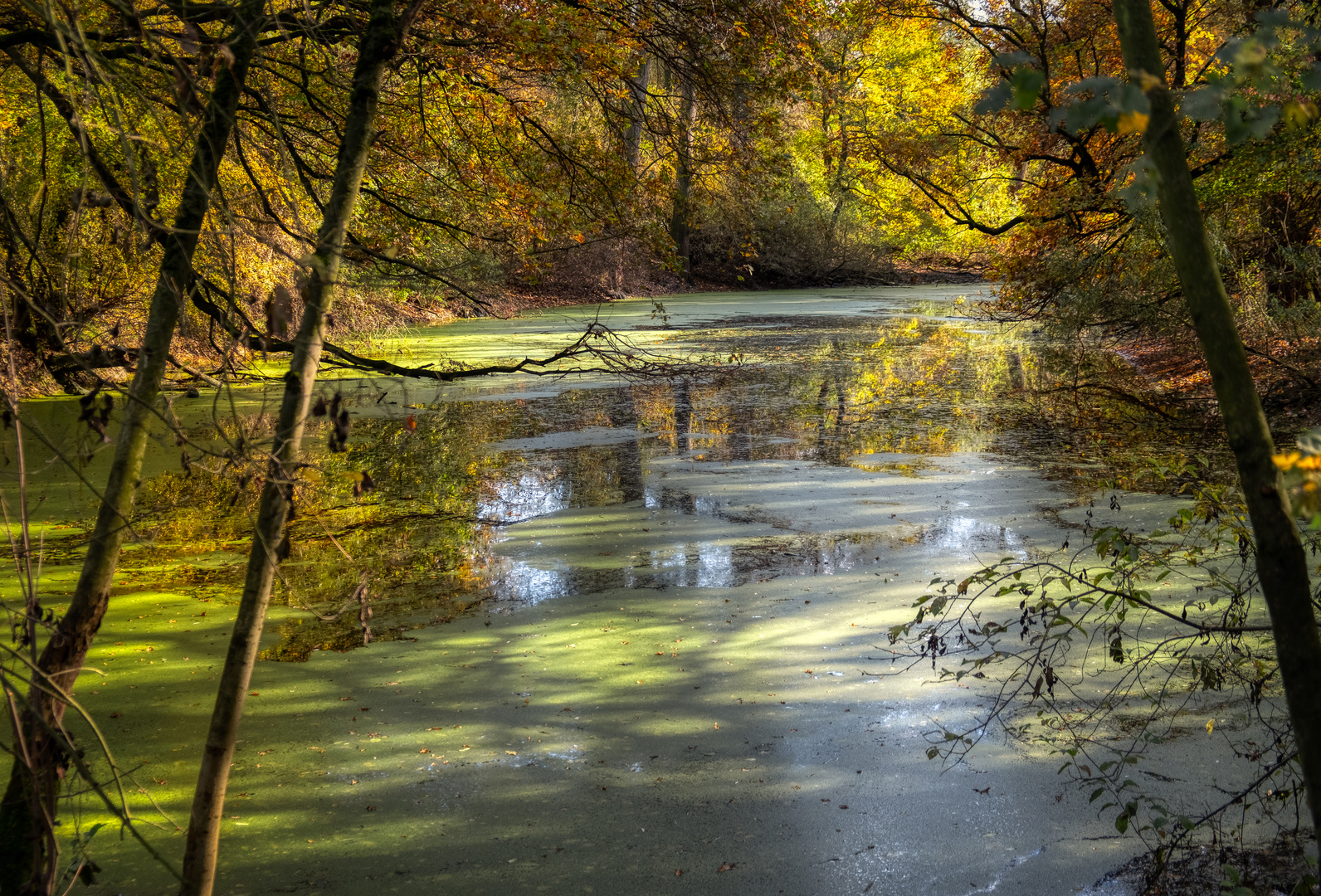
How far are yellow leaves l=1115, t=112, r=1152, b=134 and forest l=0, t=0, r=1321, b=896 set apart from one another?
0.02 m

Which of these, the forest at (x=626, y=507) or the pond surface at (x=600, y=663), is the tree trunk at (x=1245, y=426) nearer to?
the forest at (x=626, y=507)

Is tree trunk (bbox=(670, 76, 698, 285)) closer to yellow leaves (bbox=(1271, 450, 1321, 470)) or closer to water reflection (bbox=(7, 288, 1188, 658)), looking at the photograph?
water reflection (bbox=(7, 288, 1188, 658))

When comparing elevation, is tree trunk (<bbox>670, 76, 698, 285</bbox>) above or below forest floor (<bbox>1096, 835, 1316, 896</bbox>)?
above

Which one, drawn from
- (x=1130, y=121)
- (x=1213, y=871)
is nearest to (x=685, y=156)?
(x=1213, y=871)

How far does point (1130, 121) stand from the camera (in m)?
1.04

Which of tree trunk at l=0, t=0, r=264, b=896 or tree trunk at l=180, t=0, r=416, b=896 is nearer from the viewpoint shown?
tree trunk at l=180, t=0, r=416, b=896

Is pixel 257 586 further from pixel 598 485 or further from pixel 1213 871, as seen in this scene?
pixel 598 485

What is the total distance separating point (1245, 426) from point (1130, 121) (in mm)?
515

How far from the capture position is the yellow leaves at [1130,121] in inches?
40.9

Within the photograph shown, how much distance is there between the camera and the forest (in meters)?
2.01

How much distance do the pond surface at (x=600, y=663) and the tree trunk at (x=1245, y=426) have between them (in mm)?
1232

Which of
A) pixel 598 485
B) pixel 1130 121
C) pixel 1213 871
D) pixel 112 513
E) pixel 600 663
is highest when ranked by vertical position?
pixel 1130 121

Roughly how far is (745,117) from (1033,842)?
12.2ft

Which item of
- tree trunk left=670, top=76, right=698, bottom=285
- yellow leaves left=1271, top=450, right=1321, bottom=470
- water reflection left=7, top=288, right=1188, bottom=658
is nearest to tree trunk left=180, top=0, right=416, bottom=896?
water reflection left=7, top=288, right=1188, bottom=658
